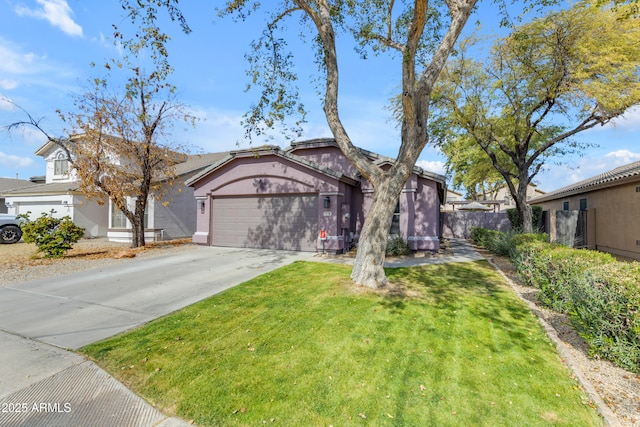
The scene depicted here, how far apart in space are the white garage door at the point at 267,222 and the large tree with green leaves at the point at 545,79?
8.28m

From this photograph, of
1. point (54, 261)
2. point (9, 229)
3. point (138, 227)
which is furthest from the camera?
point (9, 229)

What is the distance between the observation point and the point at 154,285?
23.1 feet

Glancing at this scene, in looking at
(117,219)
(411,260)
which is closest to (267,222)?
(411,260)

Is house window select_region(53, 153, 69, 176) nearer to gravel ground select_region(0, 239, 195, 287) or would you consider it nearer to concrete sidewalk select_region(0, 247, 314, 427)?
gravel ground select_region(0, 239, 195, 287)

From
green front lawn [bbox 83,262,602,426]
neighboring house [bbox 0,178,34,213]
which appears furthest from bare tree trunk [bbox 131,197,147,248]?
neighboring house [bbox 0,178,34,213]

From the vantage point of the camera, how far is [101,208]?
16938mm

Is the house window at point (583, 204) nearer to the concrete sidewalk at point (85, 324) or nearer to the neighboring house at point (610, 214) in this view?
the neighboring house at point (610, 214)

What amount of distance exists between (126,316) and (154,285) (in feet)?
6.40

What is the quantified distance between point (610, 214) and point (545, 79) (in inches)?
250

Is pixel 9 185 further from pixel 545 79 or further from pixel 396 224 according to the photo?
pixel 545 79

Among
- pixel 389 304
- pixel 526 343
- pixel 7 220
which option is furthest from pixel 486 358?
pixel 7 220

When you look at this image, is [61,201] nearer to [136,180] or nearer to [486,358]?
[136,180]

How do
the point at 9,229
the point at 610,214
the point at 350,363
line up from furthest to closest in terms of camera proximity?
the point at 9,229 < the point at 610,214 < the point at 350,363

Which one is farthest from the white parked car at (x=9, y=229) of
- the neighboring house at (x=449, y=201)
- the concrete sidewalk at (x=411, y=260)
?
the neighboring house at (x=449, y=201)
